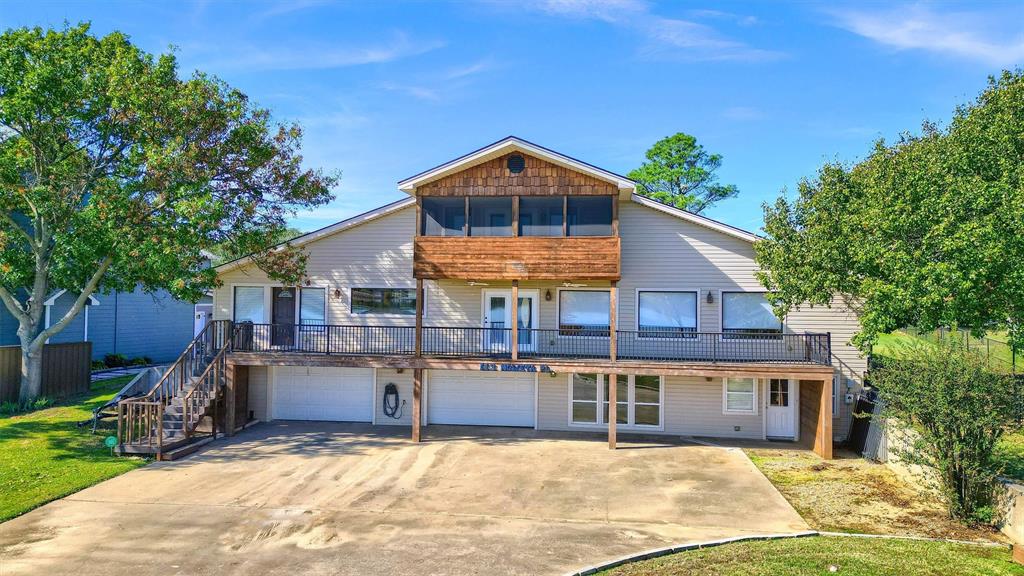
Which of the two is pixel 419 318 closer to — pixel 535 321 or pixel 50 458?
pixel 535 321

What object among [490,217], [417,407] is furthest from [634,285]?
[417,407]

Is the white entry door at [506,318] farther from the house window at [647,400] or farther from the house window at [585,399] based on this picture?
the house window at [647,400]

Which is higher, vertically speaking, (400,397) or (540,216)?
(540,216)

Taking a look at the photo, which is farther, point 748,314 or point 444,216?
point 748,314

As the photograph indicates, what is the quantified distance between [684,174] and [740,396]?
936 inches

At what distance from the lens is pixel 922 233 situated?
12031 mm

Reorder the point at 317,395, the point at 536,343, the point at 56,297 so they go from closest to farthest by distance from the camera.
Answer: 1. the point at 536,343
2. the point at 317,395
3. the point at 56,297

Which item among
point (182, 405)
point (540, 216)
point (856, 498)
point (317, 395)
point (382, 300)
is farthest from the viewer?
point (317, 395)

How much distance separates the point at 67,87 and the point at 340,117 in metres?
7.71

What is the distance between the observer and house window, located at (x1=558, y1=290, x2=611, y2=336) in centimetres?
1627

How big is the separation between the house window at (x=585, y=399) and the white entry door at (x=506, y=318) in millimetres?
1773

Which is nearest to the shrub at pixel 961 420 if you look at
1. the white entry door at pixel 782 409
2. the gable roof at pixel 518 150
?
the white entry door at pixel 782 409

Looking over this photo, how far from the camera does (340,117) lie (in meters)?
19.4

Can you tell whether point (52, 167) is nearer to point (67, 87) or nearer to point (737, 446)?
point (67, 87)
